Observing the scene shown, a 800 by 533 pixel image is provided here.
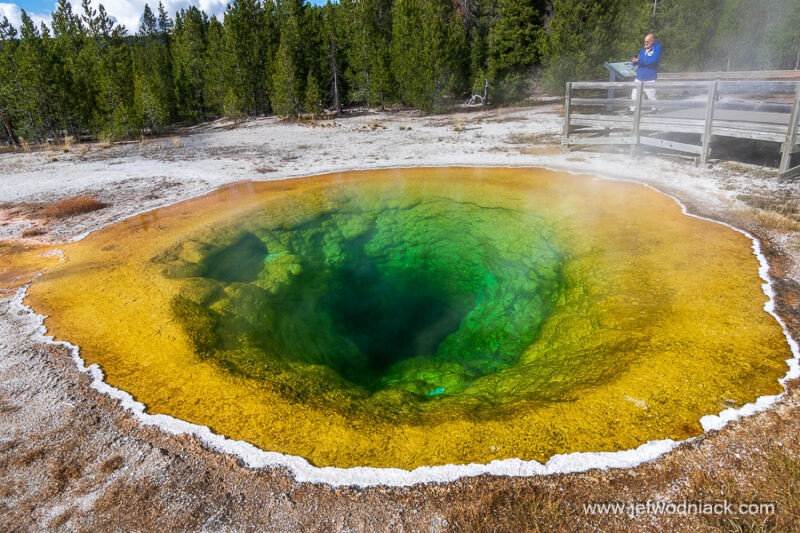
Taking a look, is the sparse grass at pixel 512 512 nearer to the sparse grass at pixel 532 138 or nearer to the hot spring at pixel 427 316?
the hot spring at pixel 427 316

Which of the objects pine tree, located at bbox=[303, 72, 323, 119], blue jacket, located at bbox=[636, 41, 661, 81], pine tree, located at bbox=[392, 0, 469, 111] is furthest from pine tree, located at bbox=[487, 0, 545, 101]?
blue jacket, located at bbox=[636, 41, 661, 81]

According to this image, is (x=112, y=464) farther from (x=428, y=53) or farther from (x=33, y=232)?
(x=428, y=53)

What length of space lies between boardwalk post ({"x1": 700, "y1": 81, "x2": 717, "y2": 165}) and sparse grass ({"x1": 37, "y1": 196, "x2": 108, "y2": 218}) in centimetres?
1611

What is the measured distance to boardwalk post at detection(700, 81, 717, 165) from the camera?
11751 mm

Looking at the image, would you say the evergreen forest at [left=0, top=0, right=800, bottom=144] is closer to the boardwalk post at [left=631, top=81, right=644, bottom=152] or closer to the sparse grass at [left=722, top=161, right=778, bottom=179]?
the boardwalk post at [left=631, top=81, right=644, bottom=152]

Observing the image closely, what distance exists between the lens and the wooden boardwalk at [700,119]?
10.7 m

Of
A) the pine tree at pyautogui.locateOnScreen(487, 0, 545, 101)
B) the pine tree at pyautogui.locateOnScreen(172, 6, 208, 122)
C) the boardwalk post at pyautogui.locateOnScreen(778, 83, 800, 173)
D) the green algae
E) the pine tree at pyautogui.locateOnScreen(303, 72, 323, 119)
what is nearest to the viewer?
the green algae

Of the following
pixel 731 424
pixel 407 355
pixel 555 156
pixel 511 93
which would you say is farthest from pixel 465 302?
pixel 511 93

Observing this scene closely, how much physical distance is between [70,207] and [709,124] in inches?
663

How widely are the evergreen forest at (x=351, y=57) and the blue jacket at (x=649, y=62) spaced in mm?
17168

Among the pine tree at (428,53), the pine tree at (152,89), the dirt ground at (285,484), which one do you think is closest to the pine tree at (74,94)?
the pine tree at (152,89)

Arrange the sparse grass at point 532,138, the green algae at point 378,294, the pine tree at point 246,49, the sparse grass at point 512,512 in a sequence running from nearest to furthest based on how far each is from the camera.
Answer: the sparse grass at point 512,512 < the green algae at point 378,294 < the sparse grass at point 532,138 < the pine tree at point 246,49

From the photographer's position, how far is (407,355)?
337 inches

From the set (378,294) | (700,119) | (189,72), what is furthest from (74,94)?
(700,119)
